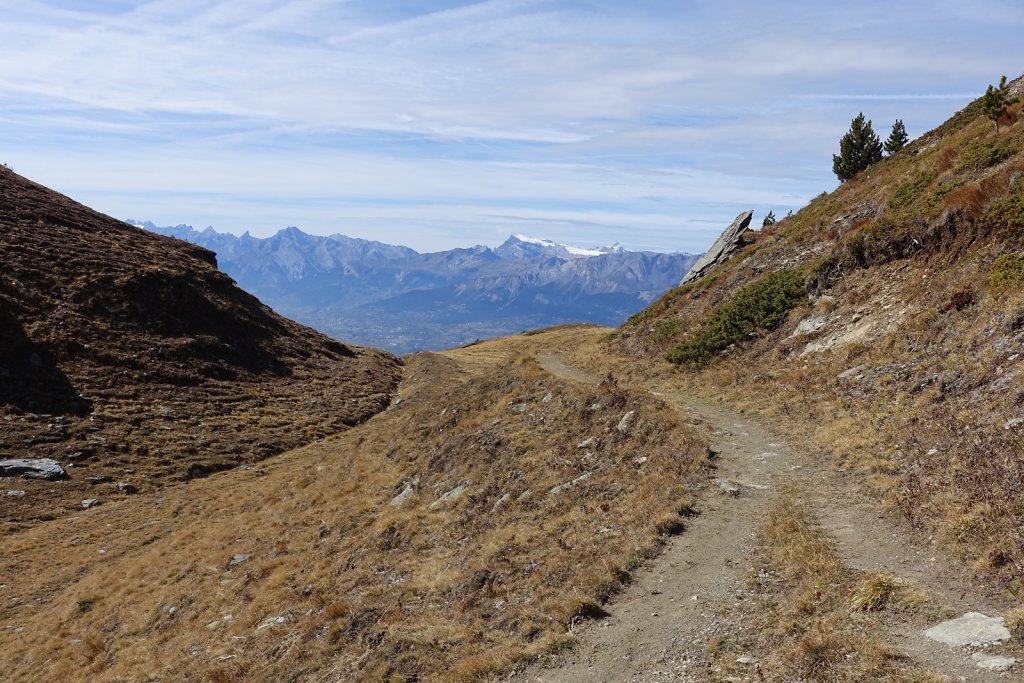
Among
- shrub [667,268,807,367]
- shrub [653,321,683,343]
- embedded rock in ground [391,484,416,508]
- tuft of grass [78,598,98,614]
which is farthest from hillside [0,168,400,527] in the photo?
shrub [667,268,807,367]

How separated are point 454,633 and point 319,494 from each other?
15469 millimetres

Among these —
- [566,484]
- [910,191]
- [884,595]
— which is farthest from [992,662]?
[910,191]

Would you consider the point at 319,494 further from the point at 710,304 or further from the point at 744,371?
the point at 710,304

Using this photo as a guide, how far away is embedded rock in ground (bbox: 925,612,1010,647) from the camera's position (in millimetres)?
7535

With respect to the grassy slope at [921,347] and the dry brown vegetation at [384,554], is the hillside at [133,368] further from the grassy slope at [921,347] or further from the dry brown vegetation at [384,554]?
the grassy slope at [921,347]

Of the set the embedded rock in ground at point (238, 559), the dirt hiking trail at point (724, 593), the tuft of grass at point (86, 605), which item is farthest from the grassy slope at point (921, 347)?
the tuft of grass at point (86, 605)

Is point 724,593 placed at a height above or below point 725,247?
below

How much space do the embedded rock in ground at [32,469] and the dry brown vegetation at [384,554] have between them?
4352 mm

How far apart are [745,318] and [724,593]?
22.8m

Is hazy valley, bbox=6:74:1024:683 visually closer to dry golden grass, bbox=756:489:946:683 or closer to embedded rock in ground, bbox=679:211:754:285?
dry golden grass, bbox=756:489:946:683

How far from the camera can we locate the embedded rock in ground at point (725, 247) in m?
52.8

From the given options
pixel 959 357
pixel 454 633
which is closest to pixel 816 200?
pixel 959 357

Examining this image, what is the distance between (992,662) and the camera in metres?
7.09

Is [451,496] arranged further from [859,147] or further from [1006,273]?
[859,147]
